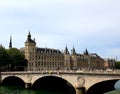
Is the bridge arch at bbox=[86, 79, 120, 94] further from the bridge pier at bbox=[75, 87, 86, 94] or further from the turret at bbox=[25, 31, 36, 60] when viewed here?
the turret at bbox=[25, 31, 36, 60]

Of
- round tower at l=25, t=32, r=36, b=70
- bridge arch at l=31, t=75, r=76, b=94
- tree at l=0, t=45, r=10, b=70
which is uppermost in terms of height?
round tower at l=25, t=32, r=36, b=70

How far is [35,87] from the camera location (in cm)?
6988

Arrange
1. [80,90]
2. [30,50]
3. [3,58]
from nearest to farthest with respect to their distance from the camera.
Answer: [80,90] < [3,58] < [30,50]

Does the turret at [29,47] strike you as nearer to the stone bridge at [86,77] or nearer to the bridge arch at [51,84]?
the bridge arch at [51,84]

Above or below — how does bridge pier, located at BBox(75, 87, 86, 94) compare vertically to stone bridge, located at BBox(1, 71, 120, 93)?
below

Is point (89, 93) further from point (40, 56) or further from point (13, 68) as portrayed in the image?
point (40, 56)

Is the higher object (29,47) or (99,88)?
(29,47)

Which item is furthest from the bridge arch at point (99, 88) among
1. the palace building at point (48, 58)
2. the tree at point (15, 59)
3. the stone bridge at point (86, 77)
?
the palace building at point (48, 58)

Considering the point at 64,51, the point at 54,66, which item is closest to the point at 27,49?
the point at 54,66

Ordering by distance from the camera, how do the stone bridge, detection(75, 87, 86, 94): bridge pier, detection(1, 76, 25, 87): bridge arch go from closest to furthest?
the stone bridge < detection(75, 87, 86, 94): bridge pier < detection(1, 76, 25, 87): bridge arch

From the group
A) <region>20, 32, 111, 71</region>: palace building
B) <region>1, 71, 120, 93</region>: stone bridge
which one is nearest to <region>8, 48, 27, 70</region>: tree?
<region>20, 32, 111, 71</region>: palace building

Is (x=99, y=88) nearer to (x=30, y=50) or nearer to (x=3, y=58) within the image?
(x=3, y=58)

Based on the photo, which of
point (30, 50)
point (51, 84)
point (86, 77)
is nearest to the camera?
point (86, 77)

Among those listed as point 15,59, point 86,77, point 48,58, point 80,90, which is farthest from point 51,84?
point 48,58
